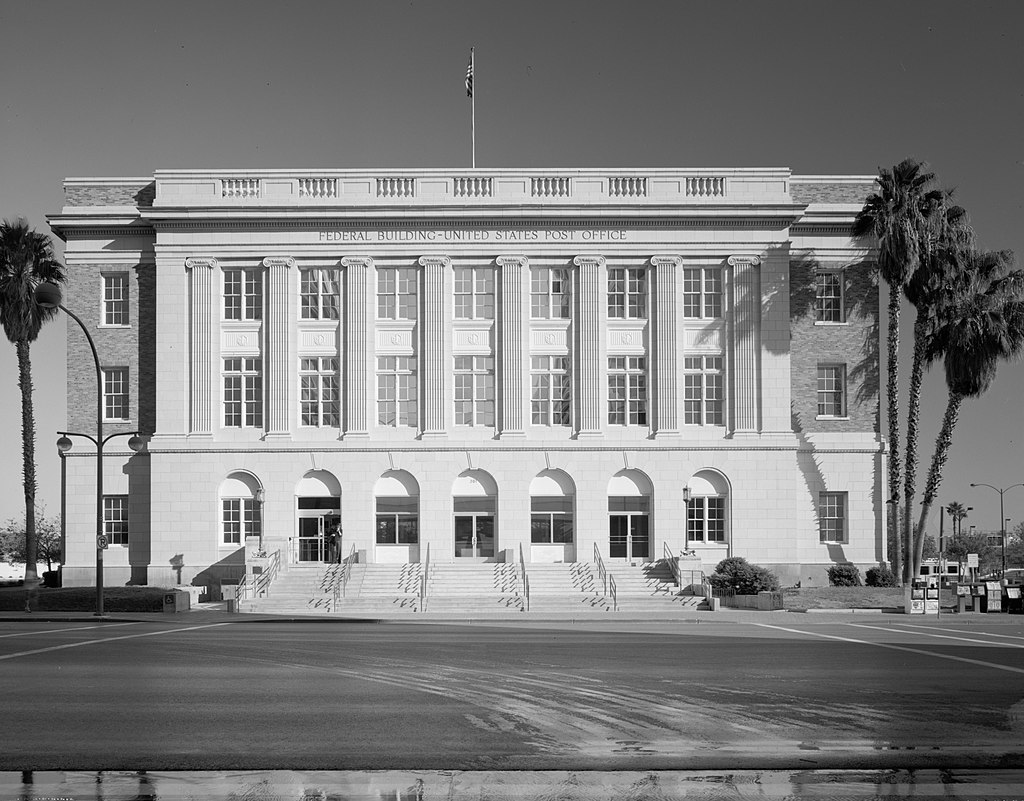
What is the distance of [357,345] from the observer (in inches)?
2005

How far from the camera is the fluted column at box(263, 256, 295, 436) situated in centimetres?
5075

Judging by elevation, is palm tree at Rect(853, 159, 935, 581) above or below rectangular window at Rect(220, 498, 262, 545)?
above

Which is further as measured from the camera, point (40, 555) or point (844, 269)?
point (40, 555)

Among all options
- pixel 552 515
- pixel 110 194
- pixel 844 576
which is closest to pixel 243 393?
pixel 110 194

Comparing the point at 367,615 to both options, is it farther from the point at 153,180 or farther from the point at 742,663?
the point at 153,180

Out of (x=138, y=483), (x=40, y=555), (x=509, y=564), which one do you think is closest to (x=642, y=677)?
(x=509, y=564)

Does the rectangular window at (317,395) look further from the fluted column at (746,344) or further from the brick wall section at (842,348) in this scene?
the brick wall section at (842,348)

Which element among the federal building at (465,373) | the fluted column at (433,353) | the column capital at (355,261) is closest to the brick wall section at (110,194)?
the federal building at (465,373)

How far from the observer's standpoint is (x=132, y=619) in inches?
1362

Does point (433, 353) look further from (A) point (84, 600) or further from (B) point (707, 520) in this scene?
(A) point (84, 600)

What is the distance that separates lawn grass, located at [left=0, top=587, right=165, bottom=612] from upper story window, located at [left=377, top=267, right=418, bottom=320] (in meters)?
17.0

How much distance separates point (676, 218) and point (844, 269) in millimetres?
8370

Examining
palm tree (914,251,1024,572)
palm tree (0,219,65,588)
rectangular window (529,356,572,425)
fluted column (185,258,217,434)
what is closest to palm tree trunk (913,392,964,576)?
palm tree (914,251,1024,572)

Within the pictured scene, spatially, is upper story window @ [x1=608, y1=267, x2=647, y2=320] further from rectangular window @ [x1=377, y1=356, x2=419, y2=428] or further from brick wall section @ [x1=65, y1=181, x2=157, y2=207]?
brick wall section @ [x1=65, y1=181, x2=157, y2=207]
